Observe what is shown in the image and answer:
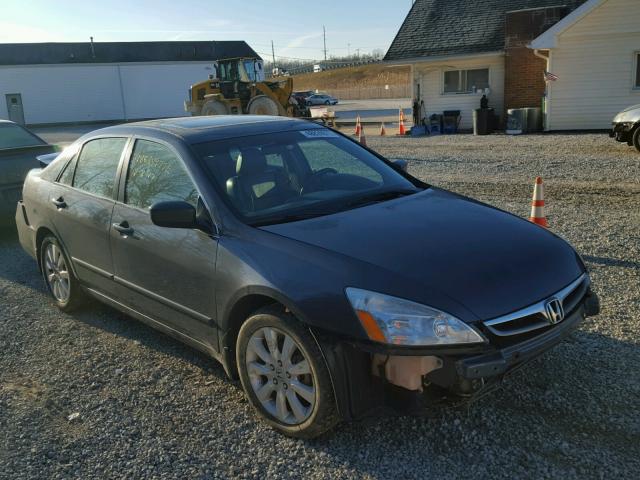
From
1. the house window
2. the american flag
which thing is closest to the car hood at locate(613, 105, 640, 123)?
the american flag

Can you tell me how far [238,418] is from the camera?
140 inches

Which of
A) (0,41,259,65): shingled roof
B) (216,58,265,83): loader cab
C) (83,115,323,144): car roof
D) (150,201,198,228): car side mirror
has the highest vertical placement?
(0,41,259,65): shingled roof

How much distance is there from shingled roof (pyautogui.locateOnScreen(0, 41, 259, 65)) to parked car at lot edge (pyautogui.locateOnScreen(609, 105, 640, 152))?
41.5 metres

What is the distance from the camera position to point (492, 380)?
2873 millimetres

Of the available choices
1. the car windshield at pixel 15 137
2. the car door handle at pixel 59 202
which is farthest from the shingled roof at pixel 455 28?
the car door handle at pixel 59 202

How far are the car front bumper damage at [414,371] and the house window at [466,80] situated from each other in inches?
792

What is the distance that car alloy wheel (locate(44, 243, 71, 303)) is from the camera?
528cm

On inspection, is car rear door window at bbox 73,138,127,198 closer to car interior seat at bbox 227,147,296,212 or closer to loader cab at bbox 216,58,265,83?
car interior seat at bbox 227,147,296,212

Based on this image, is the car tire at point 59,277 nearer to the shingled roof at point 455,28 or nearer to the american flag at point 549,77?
the american flag at point 549,77

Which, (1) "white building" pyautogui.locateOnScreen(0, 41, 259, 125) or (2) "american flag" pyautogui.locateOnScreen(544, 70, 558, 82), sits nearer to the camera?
(2) "american flag" pyautogui.locateOnScreen(544, 70, 558, 82)

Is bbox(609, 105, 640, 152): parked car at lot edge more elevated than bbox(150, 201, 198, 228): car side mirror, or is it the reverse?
bbox(150, 201, 198, 228): car side mirror

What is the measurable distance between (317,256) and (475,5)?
73.7 ft

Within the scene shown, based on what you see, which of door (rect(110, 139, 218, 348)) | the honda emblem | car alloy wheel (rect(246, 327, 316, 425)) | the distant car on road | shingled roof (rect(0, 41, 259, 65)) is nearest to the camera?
the honda emblem

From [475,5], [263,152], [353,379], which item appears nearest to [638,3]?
[475,5]
